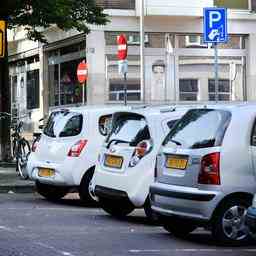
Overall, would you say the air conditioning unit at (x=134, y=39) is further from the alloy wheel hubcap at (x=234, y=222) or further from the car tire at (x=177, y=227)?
the alloy wheel hubcap at (x=234, y=222)

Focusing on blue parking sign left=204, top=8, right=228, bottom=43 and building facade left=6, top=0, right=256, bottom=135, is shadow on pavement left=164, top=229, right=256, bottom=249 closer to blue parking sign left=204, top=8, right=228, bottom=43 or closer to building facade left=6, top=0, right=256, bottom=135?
blue parking sign left=204, top=8, right=228, bottom=43

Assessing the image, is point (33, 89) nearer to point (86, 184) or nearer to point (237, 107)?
point (86, 184)

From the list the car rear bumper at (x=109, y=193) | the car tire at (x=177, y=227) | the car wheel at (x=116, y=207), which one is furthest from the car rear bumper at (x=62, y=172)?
the car tire at (x=177, y=227)

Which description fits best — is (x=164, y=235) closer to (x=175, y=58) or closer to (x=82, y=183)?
(x=82, y=183)

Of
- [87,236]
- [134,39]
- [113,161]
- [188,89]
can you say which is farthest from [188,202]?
[188,89]

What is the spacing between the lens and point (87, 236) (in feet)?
32.0

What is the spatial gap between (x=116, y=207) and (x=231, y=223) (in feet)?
9.94

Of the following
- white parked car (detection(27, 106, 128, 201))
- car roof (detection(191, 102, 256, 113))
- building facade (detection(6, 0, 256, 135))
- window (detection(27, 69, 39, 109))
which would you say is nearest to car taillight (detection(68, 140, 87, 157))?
white parked car (detection(27, 106, 128, 201))

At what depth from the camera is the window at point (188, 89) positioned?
27906 mm

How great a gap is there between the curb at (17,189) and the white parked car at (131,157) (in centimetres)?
420

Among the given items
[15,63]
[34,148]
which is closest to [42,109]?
[15,63]

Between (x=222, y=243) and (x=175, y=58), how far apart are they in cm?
1902

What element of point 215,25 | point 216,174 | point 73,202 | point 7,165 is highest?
point 215,25

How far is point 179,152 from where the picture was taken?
30.7 feet
